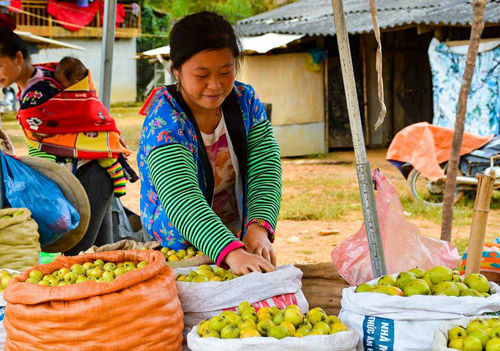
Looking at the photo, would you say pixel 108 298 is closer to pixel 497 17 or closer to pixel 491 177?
pixel 491 177

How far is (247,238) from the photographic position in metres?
2.49

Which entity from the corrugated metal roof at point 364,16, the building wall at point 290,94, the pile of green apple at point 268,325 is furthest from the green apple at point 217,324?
the building wall at point 290,94

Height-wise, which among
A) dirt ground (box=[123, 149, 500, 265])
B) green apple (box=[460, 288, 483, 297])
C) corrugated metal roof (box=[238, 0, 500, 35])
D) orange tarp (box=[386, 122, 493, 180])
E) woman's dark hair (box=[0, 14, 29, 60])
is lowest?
dirt ground (box=[123, 149, 500, 265])

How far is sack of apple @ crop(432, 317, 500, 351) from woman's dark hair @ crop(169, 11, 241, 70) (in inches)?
50.2

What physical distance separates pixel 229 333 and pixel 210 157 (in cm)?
98

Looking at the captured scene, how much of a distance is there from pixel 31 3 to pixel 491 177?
25.1m

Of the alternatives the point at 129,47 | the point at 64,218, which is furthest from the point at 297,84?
the point at 129,47

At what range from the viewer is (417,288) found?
1.94 meters

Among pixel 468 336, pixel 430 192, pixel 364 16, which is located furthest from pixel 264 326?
pixel 364 16

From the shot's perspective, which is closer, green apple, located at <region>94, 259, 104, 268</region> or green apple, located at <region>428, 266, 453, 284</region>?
green apple, located at <region>428, 266, 453, 284</region>

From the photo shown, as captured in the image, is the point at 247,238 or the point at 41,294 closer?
the point at 41,294

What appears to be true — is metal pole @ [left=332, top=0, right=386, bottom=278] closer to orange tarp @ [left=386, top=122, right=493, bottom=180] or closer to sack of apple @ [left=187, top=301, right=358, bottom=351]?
sack of apple @ [left=187, top=301, right=358, bottom=351]

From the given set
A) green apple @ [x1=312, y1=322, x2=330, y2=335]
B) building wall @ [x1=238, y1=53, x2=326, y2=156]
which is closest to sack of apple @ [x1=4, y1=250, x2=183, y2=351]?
green apple @ [x1=312, y1=322, x2=330, y2=335]

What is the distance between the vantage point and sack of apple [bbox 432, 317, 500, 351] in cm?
169
